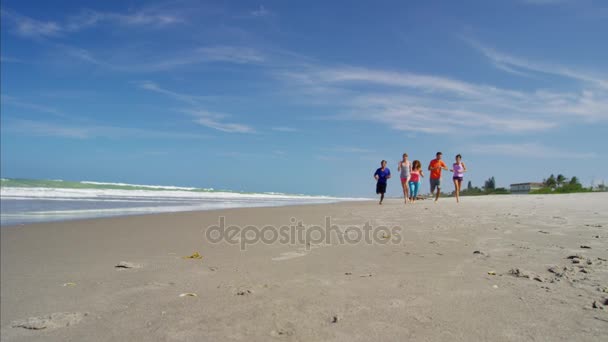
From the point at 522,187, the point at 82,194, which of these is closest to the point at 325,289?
the point at 82,194

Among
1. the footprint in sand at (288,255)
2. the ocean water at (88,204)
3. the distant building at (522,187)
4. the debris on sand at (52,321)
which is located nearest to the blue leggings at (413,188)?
the ocean water at (88,204)

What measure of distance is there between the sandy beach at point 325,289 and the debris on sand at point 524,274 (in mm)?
16

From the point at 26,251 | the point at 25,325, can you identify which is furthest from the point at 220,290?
the point at 26,251

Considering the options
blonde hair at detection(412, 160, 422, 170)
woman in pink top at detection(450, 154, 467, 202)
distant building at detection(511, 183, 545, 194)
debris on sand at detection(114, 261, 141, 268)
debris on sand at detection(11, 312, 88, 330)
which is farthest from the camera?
distant building at detection(511, 183, 545, 194)

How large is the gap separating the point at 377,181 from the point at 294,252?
9630 millimetres

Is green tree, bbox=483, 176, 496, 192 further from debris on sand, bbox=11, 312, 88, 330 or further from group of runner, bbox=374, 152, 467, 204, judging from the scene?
debris on sand, bbox=11, 312, 88, 330

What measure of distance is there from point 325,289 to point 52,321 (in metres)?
1.57

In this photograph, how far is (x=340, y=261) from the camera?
3.19 meters

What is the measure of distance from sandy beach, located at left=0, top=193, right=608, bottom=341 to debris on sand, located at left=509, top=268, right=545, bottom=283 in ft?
0.05

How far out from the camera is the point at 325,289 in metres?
2.38

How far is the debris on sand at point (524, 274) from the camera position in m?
2.30

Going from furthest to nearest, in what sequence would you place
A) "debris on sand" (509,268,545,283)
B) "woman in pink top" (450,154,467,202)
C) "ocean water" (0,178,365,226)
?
"woman in pink top" (450,154,467,202), "ocean water" (0,178,365,226), "debris on sand" (509,268,545,283)

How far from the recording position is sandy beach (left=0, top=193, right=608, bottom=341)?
69.1 inches

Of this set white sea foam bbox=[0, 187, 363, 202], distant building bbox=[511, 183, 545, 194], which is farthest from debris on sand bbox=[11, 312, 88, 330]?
distant building bbox=[511, 183, 545, 194]
